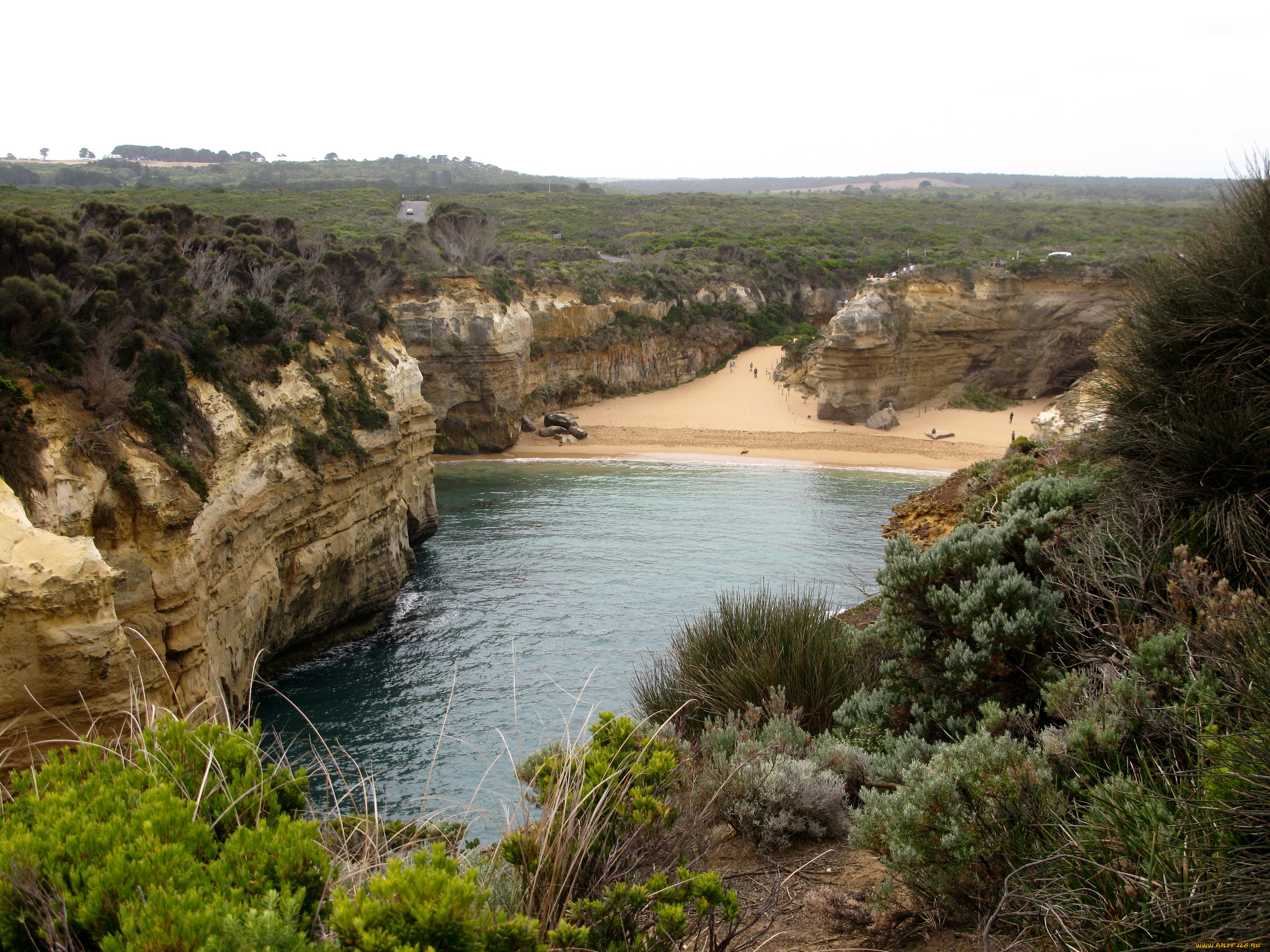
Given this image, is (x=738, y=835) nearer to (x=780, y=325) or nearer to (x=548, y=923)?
(x=548, y=923)

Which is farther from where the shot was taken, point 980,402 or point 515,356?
point 980,402

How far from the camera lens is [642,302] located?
46.2 m

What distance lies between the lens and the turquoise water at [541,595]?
11.7 m

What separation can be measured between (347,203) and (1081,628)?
68212 mm

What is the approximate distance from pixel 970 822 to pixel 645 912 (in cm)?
151

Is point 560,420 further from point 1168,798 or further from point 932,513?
point 1168,798

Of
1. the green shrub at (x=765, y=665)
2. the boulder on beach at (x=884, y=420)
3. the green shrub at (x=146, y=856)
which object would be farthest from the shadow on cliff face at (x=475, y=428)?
the green shrub at (x=146, y=856)

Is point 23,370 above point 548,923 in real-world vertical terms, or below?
above

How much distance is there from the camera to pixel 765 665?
6859 mm

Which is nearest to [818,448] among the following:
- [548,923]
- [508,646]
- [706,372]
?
[706,372]

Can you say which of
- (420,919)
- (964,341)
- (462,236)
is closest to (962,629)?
(420,919)

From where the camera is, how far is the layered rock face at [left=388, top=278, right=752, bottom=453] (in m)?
34.4

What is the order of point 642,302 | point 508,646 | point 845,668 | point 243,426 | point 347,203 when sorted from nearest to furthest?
1. point 845,668
2. point 243,426
3. point 508,646
4. point 642,302
5. point 347,203

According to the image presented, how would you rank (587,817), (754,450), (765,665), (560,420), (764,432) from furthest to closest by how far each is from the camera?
1. (764,432)
2. (560,420)
3. (754,450)
4. (765,665)
5. (587,817)
